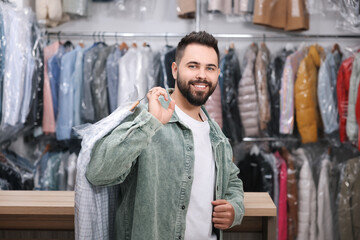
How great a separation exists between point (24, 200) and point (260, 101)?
76.7 inches

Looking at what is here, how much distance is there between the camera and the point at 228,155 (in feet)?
5.30

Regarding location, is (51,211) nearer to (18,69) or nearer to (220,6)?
(18,69)

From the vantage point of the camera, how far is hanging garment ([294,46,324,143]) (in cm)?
302

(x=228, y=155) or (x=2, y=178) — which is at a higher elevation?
(x=228, y=155)

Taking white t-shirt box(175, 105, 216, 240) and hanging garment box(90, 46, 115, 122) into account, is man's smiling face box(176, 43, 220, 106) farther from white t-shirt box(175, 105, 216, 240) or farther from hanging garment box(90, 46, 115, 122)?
hanging garment box(90, 46, 115, 122)

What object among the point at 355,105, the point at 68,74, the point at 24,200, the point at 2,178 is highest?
the point at 68,74

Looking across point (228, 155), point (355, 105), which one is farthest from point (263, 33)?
point (228, 155)

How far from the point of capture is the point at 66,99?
3.05 metres

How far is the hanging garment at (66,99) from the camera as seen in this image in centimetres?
304

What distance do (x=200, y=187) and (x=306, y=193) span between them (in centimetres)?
179

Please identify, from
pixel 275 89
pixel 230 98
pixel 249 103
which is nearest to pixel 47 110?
pixel 230 98

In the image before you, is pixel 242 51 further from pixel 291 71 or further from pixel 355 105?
pixel 355 105

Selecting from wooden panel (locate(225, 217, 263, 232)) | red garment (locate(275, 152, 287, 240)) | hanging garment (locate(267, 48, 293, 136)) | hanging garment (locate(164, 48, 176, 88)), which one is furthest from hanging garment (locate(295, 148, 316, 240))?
wooden panel (locate(225, 217, 263, 232))

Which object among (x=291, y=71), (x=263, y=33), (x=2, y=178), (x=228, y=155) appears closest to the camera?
(x=228, y=155)
